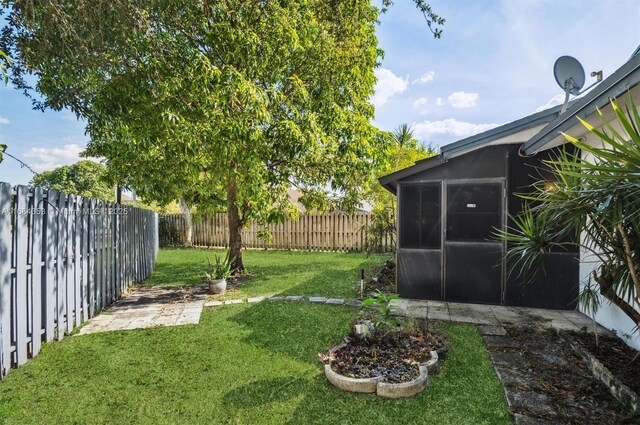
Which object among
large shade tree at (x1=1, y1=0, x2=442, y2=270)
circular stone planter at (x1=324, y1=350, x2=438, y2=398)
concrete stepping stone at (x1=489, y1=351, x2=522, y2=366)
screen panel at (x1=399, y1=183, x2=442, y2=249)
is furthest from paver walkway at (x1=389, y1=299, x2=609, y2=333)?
large shade tree at (x1=1, y1=0, x2=442, y2=270)

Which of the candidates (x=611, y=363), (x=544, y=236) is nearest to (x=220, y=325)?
(x=544, y=236)

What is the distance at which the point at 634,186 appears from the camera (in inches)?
82.4

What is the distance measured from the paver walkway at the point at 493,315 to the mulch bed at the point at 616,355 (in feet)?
1.52

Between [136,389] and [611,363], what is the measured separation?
4.42 metres

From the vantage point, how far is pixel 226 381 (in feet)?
10.0

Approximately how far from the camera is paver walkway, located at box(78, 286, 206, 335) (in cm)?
464

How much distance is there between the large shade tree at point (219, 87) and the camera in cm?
434

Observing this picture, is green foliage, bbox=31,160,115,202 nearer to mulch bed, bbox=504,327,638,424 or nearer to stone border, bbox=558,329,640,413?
mulch bed, bbox=504,327,638,424

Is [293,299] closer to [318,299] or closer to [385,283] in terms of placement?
[318,299]

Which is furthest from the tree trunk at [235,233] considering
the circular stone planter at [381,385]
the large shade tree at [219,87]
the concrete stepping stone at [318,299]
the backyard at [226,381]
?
the circular stone planter at [381,385]

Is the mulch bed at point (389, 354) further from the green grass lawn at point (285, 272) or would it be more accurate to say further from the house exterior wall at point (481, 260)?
the green grass lawn at point (285, 272)

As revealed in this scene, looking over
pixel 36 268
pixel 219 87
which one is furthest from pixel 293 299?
pixel 219 87

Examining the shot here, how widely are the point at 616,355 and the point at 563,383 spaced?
3.07 ft

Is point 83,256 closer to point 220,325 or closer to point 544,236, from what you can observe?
point 220,325
